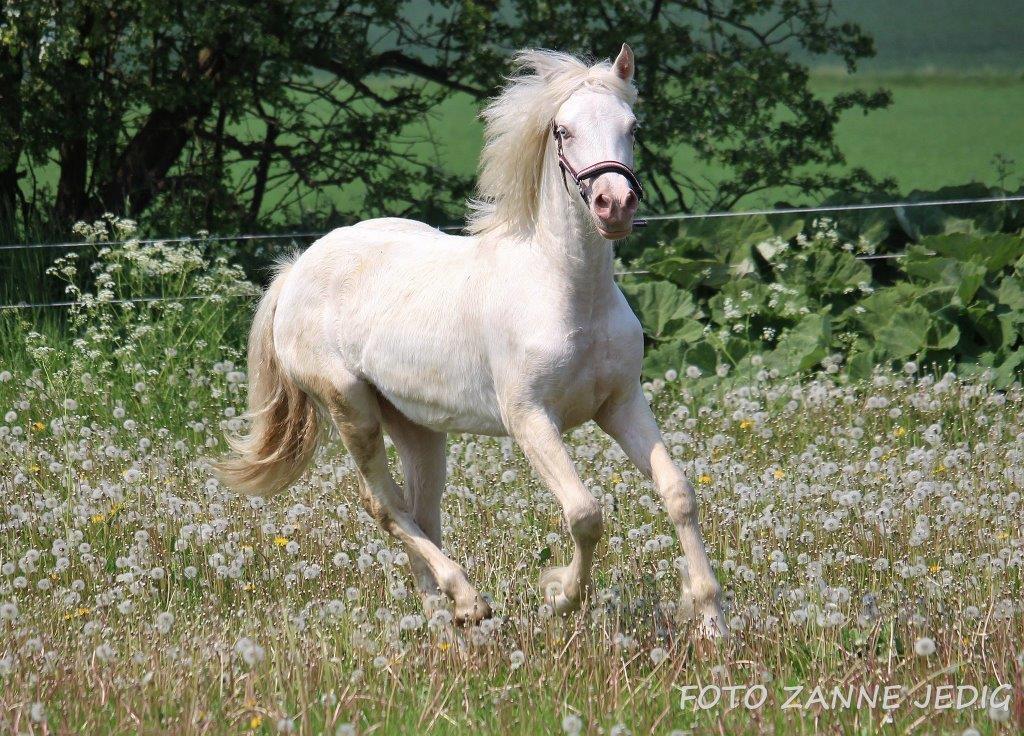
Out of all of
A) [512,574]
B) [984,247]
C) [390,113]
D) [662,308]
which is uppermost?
[390,113]

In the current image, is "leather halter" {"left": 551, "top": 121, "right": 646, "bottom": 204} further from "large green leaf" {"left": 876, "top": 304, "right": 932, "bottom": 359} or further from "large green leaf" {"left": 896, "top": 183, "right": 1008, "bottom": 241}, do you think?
"large green leaf" {"left": 896, "top": 183, "right": 1008, "bottom": 241}

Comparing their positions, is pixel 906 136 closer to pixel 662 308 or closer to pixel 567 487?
pixel 662 308

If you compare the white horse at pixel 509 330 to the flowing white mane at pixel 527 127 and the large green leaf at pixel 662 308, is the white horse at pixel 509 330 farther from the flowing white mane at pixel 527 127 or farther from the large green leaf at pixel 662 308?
the large green leaf at pixel 662 308

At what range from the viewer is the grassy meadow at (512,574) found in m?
3.60

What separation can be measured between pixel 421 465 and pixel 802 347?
3780 mm

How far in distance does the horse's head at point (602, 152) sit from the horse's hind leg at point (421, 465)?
4.55ft

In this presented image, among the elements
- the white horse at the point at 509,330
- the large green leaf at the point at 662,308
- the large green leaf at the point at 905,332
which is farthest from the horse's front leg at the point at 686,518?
the large green leaf at the point at 662,308

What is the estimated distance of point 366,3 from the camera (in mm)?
9750

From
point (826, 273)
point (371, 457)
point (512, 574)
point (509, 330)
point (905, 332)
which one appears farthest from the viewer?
point (826, 273)

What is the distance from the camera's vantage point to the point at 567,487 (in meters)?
4.05

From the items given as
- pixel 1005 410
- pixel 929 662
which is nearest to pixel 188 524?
pixel 929 662

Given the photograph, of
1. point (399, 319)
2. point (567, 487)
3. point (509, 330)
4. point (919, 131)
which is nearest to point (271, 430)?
point (399, 319)

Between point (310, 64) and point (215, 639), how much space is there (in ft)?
21.7

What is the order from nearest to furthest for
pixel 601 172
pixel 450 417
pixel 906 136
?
pixel 601 172
pixel 450 417
pixel 906 136
